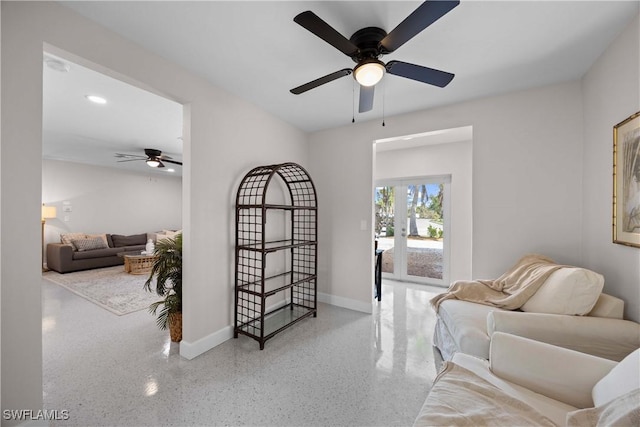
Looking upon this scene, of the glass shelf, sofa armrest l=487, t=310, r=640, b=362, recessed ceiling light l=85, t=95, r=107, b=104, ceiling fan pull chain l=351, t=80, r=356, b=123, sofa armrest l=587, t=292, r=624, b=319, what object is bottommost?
the glass shelf

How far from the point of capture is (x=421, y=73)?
173 centimetres

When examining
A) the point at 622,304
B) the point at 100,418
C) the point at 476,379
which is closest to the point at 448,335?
the point at 476,379

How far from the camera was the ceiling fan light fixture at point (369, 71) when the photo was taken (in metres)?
1.63

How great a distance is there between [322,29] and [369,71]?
433 mm

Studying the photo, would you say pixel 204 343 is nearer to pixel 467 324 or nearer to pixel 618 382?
pixel 467 324

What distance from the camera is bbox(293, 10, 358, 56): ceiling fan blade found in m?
1.26

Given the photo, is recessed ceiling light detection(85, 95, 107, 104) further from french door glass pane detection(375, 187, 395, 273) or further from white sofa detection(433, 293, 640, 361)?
french door glass pane detection(375, 187, 395, 273)

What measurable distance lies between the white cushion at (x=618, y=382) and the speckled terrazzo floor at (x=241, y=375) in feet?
3.20

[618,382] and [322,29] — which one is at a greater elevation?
[322,29]

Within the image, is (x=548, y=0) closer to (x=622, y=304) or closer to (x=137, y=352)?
(x=622, y=304)

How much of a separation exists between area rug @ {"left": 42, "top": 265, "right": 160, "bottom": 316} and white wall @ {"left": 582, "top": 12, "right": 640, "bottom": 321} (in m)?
4.82

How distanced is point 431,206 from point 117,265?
7.13 meters

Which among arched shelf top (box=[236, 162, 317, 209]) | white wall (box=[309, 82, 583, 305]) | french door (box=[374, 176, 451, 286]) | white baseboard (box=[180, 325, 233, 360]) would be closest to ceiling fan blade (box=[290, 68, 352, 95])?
arched shelf top (box=[236, 162, 317, 209])

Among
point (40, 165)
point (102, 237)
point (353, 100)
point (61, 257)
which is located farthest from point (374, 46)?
point (102, 237)
